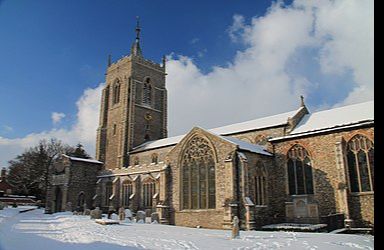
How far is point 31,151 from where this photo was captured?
53.1 m

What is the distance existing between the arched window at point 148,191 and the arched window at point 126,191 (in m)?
2.29

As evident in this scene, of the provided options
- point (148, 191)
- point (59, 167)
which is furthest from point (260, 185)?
point (59, 167)

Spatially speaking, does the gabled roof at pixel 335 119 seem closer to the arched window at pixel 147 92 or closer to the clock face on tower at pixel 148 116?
the clock face on tower at pixel 148 116

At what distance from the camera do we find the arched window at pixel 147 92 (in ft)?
149

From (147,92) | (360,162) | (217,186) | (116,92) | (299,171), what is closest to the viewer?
(360,162)

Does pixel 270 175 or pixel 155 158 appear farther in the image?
pixel 155 158

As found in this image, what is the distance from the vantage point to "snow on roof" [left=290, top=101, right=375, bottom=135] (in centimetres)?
2117

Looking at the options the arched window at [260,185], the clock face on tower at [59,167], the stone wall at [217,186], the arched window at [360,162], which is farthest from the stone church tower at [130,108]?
the arched window at [360,162]

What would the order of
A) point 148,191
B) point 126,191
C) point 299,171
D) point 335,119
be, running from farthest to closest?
point 126,191
point 148,191
point 335,119
point 299,171

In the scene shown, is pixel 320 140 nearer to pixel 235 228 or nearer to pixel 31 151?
pixel 235 228

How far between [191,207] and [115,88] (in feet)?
95.5

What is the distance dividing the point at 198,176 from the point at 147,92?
2628 centimetres

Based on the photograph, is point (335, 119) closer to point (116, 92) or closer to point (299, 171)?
point (299, 171)

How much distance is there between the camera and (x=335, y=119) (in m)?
23.3
